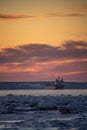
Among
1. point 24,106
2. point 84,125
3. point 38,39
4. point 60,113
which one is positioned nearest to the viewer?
point 84,125

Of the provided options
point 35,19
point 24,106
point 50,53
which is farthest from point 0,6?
point 24,106

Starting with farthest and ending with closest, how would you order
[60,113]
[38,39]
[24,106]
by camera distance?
[24,106], [60,113], [38,39]

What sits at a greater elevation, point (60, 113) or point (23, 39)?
point (23, 39)

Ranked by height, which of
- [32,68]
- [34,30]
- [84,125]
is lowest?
[84,125]

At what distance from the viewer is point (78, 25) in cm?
619

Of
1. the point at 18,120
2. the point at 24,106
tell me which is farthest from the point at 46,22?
the point at 24,106

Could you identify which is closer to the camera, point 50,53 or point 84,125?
point 84,125

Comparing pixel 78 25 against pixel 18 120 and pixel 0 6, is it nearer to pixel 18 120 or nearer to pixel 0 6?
pixel 0 6

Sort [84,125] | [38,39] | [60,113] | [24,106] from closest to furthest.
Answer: [84,125] < [38,39] < [60,113] < [24,106]

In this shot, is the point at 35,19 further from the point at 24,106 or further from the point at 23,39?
the point at 24,106

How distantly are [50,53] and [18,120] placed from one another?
98 cm

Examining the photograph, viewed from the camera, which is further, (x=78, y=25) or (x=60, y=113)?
(x=60, y=113)

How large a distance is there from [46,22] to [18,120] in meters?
1.35

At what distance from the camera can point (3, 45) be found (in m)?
6.36
